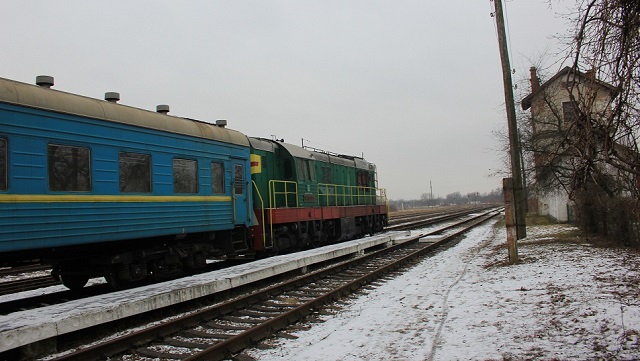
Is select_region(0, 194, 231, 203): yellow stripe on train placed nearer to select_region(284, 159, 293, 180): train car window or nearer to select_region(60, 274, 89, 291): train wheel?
select_region(60, 274, 89, 291): train wheel

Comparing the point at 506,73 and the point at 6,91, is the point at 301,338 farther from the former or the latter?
the point at 506,73

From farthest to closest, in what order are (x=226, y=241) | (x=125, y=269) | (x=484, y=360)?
(x=226, y=241)
(x=125, y=269)
(x=484, y=360)

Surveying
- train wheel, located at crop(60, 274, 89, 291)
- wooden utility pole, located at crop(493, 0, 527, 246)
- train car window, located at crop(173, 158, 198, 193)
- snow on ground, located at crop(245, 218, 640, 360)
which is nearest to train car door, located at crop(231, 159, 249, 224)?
train car window, located at crop(173, 158, 198, 193)

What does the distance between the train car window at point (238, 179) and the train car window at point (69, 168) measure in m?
4.43

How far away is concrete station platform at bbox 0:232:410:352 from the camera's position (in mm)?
5348

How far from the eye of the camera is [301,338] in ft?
20.3

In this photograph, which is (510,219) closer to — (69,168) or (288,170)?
(288,170)

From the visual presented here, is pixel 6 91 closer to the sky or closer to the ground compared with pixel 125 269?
closer to the sky

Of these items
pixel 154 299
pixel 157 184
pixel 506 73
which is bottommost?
pixel 154 299

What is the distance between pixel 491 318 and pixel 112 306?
524cm

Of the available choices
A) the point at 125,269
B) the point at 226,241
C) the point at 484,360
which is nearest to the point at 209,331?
the point at 125,269

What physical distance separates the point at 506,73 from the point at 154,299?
11.6 metres

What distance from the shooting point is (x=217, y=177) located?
A: 11328mm

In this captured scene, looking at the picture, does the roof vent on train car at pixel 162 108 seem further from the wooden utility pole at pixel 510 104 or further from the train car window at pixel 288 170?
the wooden utility pole at pixel 510 104
